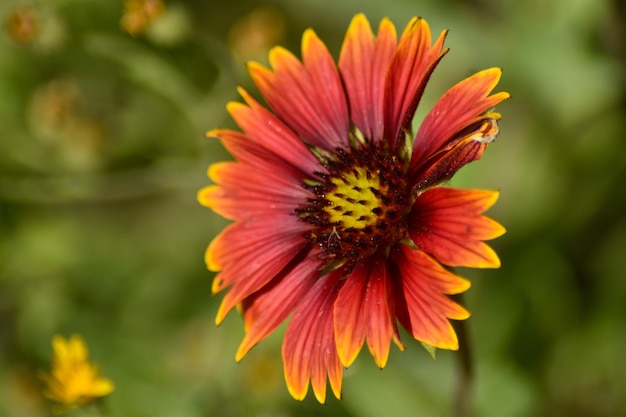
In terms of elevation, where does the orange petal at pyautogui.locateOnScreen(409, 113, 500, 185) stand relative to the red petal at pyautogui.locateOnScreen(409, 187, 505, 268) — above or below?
above

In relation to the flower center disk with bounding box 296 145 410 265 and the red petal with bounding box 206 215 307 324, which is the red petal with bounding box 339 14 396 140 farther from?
the red petal with bounding box 206 215 307 324

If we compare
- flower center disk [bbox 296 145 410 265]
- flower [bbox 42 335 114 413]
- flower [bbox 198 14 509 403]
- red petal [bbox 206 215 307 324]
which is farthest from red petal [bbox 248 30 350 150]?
flower [bbox 42 335 114 413]

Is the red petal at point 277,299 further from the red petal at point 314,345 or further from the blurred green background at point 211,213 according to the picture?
the blurred green background at point 211,213

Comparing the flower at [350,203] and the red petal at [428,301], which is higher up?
the flower at [350,203]

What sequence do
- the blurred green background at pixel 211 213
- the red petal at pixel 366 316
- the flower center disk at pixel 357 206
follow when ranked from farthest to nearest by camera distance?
the blurred green background at pixel 211 213
the flower center disk at pixel 357 206
the red petal at pixel 366 316

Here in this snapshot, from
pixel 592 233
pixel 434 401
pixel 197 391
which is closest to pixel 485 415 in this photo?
pixel 434 401

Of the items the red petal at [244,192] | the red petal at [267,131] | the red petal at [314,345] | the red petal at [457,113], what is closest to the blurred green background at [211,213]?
the red petal at [314,345]
